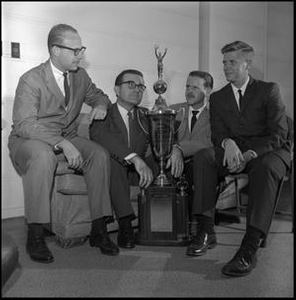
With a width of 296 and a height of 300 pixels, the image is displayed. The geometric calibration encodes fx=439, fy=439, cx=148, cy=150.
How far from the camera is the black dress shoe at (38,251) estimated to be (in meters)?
1.90

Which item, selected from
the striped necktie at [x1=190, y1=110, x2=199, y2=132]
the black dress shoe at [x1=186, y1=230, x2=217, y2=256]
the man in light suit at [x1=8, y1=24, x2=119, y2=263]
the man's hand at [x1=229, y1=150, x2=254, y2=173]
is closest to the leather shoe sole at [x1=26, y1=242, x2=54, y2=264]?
the man in light suit at [x1=8, y1=24, x2=119, y2=263]

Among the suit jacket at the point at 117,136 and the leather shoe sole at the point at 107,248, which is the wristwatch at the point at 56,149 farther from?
the leather shoe sole at the point at 107,248

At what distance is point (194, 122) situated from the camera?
2600mm

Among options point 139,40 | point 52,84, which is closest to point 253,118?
point 52,84

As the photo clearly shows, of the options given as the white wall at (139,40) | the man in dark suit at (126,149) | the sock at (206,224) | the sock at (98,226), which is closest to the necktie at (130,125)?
the man in dark suit at (126,149)

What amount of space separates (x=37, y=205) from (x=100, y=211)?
12.3 inches

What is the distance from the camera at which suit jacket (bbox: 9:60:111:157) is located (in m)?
2.15

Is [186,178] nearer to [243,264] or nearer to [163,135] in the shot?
[163,135]

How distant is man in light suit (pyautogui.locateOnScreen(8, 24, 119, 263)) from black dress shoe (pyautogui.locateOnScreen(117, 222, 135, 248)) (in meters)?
0.12

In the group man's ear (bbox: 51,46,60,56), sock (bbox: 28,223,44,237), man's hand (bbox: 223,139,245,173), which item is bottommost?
sock (bbox: 28,223,44,237)

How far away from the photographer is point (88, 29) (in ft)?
10.7

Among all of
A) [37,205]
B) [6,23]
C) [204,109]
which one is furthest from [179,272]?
[6,23]

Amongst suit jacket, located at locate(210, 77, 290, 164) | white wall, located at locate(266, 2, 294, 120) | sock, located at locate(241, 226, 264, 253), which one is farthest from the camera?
white wall, located at locate(266, 2, 294, 120)

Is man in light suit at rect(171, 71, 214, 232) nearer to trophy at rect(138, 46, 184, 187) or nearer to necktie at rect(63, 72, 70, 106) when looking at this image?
trophy at rect(138, 46, 184, 187)
